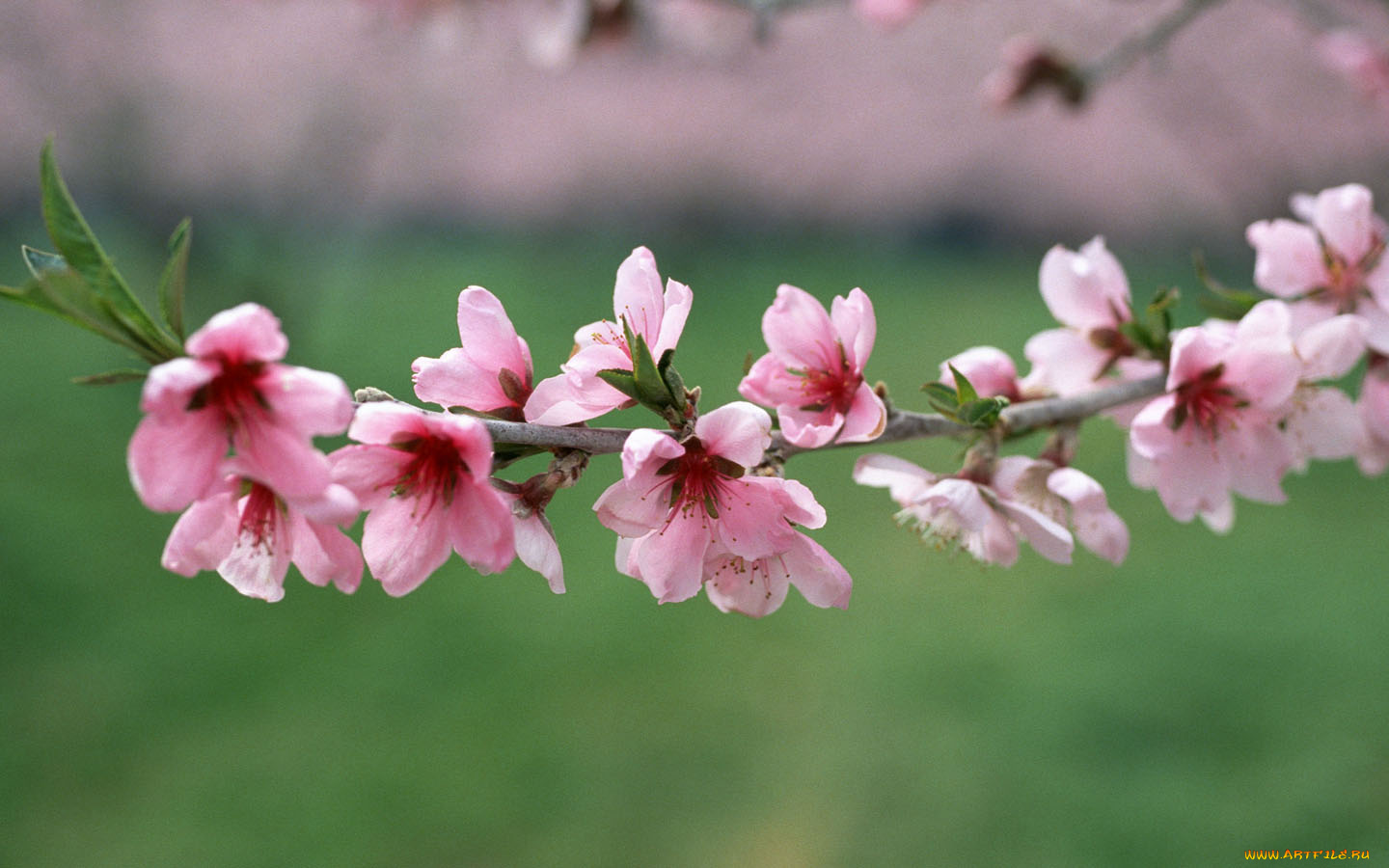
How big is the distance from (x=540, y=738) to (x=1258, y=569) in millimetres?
1939

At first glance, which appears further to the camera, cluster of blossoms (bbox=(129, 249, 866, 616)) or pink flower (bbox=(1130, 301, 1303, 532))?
pink flower (bbox=(1130, 301, 1303, 532))

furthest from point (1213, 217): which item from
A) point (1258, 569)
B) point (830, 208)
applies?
point (1258, 569)

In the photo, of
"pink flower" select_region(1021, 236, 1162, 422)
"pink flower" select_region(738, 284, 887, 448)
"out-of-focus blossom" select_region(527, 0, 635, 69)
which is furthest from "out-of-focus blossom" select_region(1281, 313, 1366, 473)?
"out-of-focus blossom" select_region(527, 0, 635, 69)

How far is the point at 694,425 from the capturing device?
501mm

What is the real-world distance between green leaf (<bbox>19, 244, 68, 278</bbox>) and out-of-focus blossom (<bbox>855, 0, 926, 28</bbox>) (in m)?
1.25

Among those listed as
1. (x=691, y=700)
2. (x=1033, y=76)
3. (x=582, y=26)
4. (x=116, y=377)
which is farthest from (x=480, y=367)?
(x=691, y=700)

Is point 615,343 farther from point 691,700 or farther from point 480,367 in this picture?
point 691,700

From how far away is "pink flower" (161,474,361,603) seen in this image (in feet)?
1.53

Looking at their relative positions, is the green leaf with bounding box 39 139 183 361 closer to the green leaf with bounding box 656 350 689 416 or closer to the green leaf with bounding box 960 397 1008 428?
the green leaf with bounding box 656 350 689 416

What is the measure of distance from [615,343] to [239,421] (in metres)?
0.20

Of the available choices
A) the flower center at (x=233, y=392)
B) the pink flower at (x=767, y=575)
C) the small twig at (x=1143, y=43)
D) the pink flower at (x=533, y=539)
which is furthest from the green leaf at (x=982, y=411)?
the small twig at (x=1143, y=43)

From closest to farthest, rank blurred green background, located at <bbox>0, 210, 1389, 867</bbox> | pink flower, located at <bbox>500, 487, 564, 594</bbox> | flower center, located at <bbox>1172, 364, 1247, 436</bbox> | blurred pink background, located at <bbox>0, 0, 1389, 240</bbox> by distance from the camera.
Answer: pink flower, located at <bbox>500, 487, 564, 594</bbox> → flower center, located at <bbox>1172, 364, 1247, 436</bbox> → blurred green background, located at <bbox>0, 210, 1389, 867</bbox> → blurred pink background, located at <bbox>0, 0, 1389, 240</bbox>

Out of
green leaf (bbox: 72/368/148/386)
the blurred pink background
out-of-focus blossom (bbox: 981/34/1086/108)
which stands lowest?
green leaf (bbox: 72/368/148/386)

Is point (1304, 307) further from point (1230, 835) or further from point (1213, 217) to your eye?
point (1213, 217)
